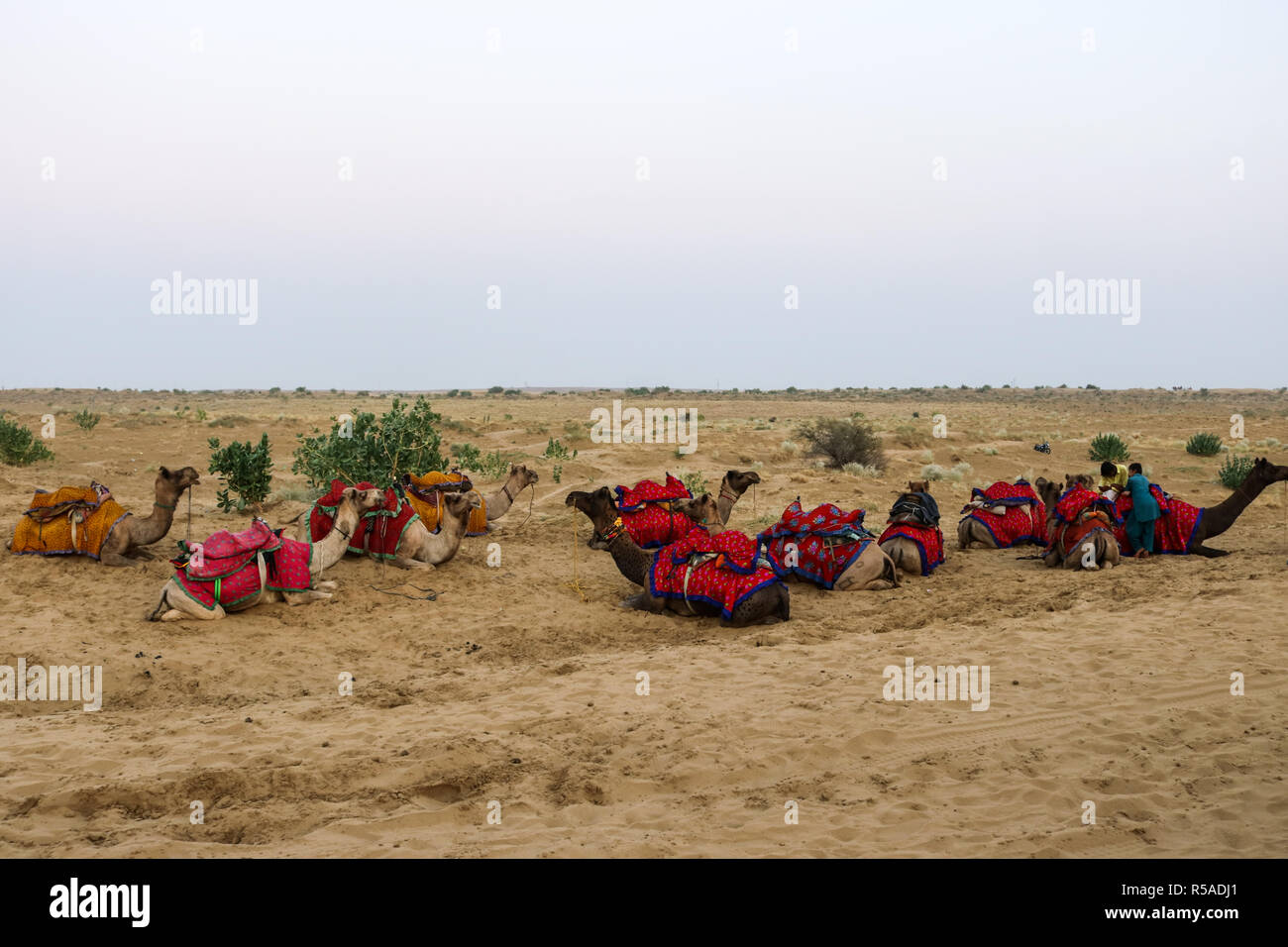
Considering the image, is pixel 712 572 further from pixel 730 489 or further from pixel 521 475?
pixel 521 475

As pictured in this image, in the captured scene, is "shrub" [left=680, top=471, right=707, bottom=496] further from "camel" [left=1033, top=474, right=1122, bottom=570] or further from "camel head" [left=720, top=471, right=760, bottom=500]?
"camel" [left=1033, top=474, right=1122, bottom=570]

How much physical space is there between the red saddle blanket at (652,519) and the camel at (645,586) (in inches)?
8.1

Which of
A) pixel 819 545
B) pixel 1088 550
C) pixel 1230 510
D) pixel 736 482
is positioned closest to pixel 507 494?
pixel 736 482

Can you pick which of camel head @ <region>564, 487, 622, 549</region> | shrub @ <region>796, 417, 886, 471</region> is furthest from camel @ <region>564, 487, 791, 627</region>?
shrub @ <region>796, 417, 886, 471</region>

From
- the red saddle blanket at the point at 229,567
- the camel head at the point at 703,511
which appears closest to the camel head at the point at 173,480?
the red saddle blanket at the point at 229,567

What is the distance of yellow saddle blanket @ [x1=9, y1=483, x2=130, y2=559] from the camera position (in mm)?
11242

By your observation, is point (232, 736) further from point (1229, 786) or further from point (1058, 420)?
point (1058, 420)

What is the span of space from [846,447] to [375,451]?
1594cm

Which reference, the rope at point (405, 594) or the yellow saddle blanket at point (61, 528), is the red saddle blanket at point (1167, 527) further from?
the yellow saddle blanket at point (61, 528)

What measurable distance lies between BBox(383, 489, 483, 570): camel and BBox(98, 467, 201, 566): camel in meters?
2.41

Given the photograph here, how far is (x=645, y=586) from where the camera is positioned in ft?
36.3

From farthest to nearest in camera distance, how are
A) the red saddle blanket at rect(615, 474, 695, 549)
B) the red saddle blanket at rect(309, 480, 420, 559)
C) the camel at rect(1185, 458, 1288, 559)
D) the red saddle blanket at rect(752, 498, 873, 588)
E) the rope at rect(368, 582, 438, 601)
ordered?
1. the red saddle blanket at rect(615, 474, 695, 549)
2. the camel at rect(1185, 458, 1288, 559)
3. the red saddle blanket at rect(752, 498, 873, 588)
4. the red saddle blanket at rect(309, 480, 420, 559)
5. the rope at rect(368, 582, 438, 601)

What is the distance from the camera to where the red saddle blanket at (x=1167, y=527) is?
42.6 feet
